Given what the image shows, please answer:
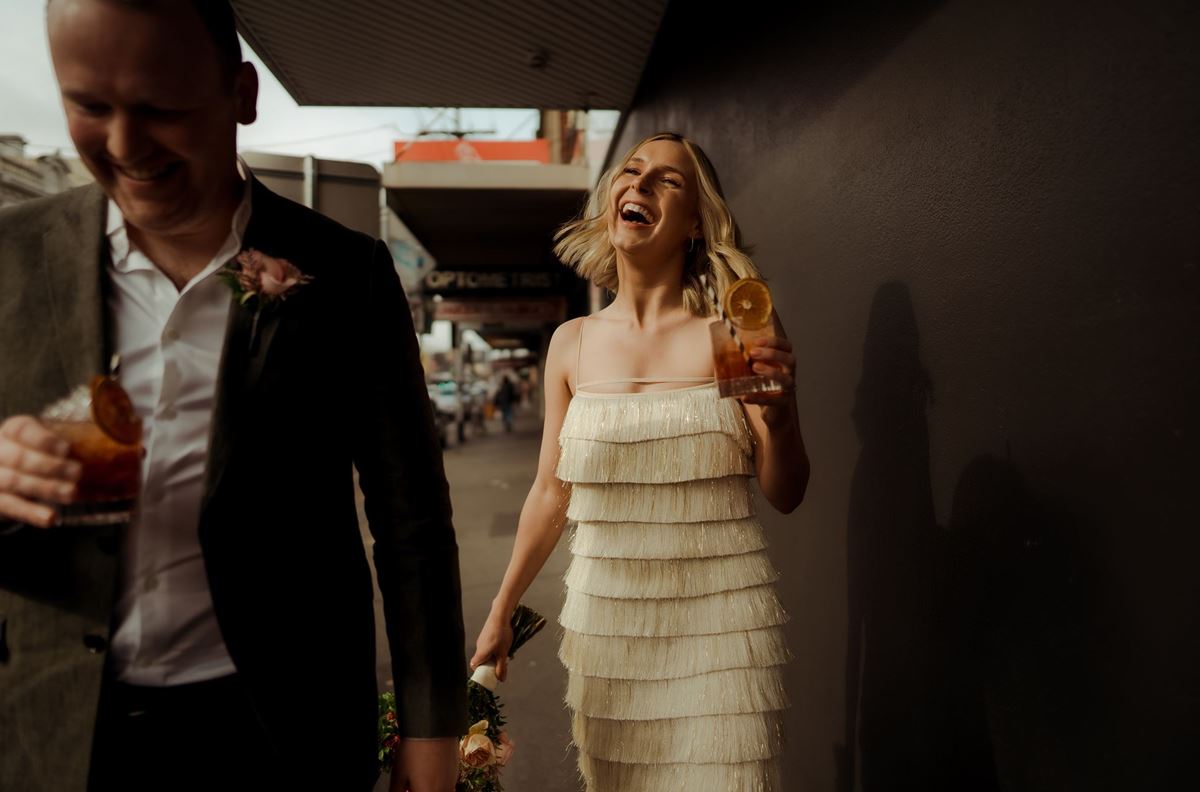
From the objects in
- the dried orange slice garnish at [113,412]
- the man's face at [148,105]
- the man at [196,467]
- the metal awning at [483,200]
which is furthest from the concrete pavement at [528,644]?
the metal awning at [483,200]

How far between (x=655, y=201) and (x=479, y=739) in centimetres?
150

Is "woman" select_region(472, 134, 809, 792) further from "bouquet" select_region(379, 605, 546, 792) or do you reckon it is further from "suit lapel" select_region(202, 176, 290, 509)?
"suit lapel" select_region(202, 176, 290, 509)

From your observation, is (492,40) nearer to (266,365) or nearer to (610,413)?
(610,413)

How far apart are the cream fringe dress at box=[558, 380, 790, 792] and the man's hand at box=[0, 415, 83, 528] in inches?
44.0

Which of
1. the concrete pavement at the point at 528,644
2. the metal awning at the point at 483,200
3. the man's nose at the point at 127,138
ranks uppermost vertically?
the metal awning at the point at 483,200

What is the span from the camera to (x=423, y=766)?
1.17 m

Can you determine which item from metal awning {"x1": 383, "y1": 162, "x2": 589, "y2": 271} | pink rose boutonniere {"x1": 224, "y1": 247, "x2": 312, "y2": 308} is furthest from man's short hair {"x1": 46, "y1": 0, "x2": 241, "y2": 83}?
metal awning {"x1": 383, "y1": 162, "x2": 589, "y2": 271}

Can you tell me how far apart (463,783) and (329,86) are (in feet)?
16.5

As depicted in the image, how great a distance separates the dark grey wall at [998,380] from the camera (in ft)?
3.21

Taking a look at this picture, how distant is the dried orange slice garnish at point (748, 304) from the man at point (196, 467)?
64 centimetres

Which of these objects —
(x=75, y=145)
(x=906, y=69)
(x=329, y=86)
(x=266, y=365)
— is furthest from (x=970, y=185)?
(x=329, y=86)

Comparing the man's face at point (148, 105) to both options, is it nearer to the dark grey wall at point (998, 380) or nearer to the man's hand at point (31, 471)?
the man's hand at point (31, 471)

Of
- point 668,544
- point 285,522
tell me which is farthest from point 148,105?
point 668,544

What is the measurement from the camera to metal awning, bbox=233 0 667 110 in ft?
13.3
